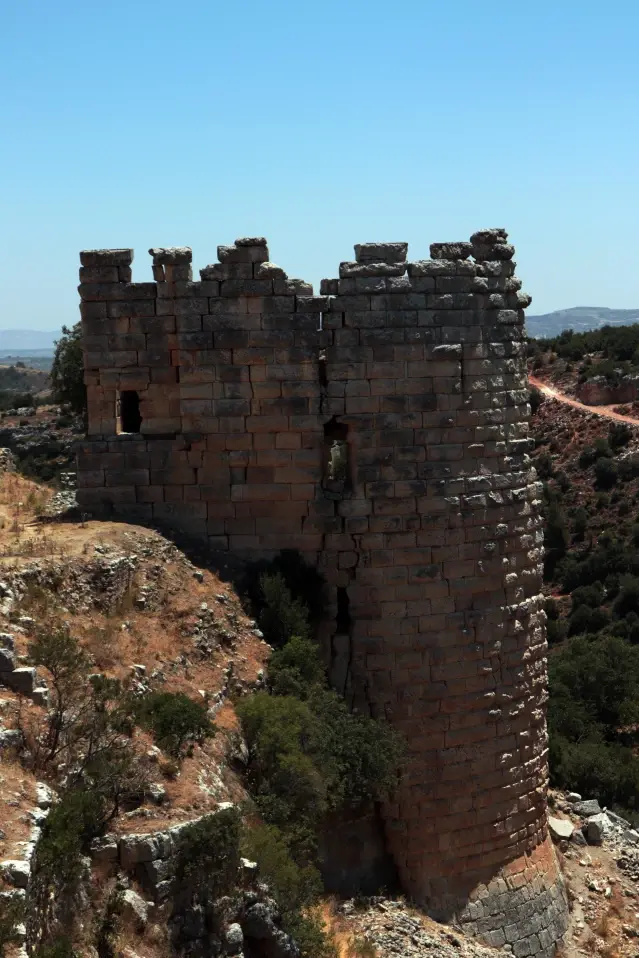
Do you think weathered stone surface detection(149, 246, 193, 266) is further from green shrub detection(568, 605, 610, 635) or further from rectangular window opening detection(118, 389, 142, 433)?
green shrub detection(568, 605, 610, 635)

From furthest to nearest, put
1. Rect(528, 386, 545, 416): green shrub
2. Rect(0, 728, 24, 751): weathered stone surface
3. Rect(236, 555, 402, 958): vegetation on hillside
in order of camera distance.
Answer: Rect(528, 386, 545, 416): green shrub → Rect(236, 555, 402, 958): vegetation on hillside → Rect(0, 728, 24, 751): weathered stone surface

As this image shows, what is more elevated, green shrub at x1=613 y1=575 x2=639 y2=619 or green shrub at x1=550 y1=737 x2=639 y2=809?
green shrub at x1=550 y1=737 x2=639 y2=809

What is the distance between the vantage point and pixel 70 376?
28859 millimetres

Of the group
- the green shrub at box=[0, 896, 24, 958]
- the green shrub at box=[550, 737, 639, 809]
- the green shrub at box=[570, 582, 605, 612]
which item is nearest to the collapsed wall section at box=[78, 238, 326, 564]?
the green shrub at box=[0, 896, 24, 958]

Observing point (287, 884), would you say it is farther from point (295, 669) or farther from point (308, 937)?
point (295, 669)

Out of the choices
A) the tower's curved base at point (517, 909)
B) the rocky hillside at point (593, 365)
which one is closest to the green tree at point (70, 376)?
the tower's curved base at point (517, 909)

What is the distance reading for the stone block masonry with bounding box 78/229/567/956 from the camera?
507 inches

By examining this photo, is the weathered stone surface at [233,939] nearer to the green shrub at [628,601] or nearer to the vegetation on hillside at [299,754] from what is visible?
the vegetation on hillside at [299,754]

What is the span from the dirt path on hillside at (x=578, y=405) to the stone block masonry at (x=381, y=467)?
34711mm

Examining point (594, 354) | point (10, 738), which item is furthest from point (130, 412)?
point (594, 354)

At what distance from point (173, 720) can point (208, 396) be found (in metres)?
4.06

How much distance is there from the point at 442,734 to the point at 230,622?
2.47m

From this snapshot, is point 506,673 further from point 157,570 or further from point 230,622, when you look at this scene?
point 157,570

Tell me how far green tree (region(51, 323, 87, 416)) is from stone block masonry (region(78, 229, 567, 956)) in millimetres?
14489
